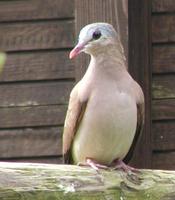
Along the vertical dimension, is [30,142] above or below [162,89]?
below

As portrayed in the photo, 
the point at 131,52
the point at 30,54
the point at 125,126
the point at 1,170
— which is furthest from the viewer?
the point at 30,54

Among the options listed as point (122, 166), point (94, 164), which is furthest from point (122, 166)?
point (94, 164)

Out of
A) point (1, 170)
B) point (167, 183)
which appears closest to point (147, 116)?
point (167, 183)

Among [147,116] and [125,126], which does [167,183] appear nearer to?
[125,126]

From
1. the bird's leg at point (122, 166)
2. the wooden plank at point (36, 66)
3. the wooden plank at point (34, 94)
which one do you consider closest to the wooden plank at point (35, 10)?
the wooden plank at point (36, 66)

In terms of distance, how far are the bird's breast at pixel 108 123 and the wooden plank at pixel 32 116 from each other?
0.98 metres

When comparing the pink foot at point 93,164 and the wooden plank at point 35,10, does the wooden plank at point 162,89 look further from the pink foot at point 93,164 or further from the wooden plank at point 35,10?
the pink foot at point 93,164

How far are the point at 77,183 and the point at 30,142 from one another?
5.94ft

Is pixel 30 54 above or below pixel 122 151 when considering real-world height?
above

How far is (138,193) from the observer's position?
331 cm

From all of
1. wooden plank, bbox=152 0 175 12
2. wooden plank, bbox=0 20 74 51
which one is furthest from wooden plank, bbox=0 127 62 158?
wooden plank, bbox=152 0 175 12

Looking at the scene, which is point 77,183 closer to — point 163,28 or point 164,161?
point 164,161

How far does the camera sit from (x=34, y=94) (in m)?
4.96

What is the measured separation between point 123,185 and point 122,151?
2.12ft
